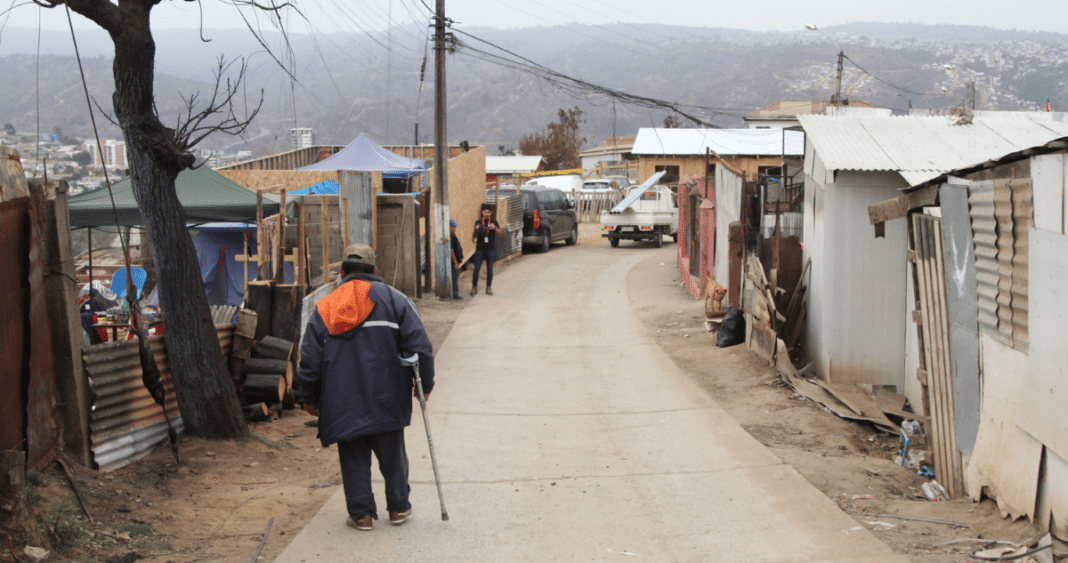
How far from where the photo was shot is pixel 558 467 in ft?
22.2

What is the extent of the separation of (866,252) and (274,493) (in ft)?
21.7

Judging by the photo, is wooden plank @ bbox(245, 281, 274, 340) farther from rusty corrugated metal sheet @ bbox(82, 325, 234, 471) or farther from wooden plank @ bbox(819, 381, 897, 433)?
wooden plank @ bbox(819, 381, 897, 433)

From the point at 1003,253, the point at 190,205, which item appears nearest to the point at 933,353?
the point at 1003,253

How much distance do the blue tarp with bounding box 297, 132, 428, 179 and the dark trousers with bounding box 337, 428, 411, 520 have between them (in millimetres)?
17026

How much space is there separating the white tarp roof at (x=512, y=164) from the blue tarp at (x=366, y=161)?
29.0 metres

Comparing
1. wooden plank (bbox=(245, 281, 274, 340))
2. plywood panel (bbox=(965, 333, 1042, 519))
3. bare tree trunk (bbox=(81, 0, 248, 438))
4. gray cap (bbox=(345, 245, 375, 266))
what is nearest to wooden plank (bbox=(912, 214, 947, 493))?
plywood panel (bbox=(965, 333, 1042, 519))

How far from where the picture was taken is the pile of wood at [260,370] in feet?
25.9

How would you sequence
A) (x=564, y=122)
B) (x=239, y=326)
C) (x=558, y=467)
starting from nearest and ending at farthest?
(x=558, y=467)
(x=239, y=326)
(x=564, y=122)

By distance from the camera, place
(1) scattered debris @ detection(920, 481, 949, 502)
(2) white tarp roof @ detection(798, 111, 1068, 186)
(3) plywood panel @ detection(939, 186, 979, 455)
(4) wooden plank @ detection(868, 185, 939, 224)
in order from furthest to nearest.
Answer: (2) white tarp roof @ detection(798, 111, 1068, 186) < (4) wooden plank @ detection(868, 185, 939, 224) < (1) scattered debris @ detection(920, 481, 949, 502) < (3) plywood panel @ detection(939, 186, 979, 455)

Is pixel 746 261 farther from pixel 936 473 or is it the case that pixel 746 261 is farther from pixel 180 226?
pixel 180 226

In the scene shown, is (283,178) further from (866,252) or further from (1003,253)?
(1003,253)

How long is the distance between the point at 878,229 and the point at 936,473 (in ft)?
6.68

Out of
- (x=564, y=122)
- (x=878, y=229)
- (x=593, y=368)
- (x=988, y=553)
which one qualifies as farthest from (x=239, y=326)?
(x=564, y=122)

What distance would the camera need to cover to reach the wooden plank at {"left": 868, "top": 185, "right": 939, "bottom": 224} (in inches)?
240
